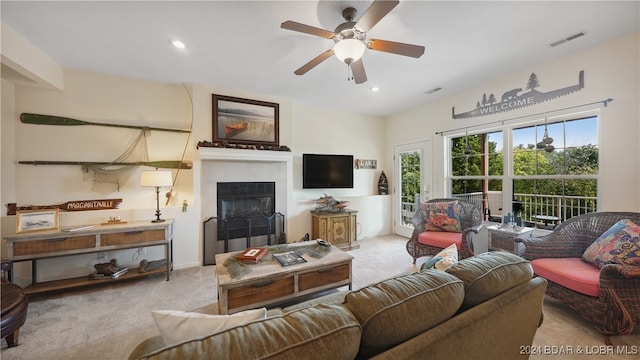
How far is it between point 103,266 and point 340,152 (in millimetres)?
3921

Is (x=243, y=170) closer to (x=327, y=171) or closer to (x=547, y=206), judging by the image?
(x=327, y=171)

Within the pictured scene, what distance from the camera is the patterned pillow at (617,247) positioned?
1831 mm

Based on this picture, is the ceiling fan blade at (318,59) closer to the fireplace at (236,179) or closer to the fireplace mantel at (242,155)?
the fireplace mantel at (242,155)

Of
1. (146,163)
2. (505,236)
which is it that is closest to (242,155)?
(146,163)

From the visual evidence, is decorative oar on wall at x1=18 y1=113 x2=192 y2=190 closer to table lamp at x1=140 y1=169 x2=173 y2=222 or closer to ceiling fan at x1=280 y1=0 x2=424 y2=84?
table lamp at x1=140 y1=169 x2=173 y2=222

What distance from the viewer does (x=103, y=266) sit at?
2736 mm

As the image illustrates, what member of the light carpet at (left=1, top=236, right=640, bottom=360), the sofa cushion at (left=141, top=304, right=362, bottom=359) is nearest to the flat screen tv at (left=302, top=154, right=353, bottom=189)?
the light carpet at (left=1, top=236, right=640, bottom=360)

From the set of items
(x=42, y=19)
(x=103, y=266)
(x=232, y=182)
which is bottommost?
(x=103, y=266)

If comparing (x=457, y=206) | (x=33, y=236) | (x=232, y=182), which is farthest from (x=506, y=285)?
(x=33, y=236)

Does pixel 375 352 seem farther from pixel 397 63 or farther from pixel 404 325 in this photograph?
pixel 397 63

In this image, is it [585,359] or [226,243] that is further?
[226,243]

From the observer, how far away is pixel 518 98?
10.3 feet

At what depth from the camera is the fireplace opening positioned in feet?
11.9

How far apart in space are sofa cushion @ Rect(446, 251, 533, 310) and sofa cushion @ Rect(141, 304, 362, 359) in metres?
0.61
